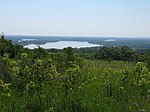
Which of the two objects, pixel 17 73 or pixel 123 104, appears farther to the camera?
pixel 123 104

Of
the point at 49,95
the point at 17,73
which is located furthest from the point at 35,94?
the point at 17,73

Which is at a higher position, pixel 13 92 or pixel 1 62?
pixel 1 62

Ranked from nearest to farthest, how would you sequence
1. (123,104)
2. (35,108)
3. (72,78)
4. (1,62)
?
(35,108) < (72,78) < (123,104) < (1,62)

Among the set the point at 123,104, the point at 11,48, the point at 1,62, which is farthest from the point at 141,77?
the point at 11,48

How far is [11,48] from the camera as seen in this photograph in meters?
19.3

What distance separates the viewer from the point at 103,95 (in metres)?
8.79

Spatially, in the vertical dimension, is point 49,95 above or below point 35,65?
below

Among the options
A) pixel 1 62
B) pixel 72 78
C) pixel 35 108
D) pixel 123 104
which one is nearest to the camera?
pixel 35 108

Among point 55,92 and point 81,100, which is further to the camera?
point 55,92

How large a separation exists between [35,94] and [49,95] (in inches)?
16.1

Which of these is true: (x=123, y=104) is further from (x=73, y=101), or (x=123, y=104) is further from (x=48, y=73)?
(x=48, y=73)

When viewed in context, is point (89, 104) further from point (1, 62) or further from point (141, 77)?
point (1, 62)

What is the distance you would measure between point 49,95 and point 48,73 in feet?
4.11

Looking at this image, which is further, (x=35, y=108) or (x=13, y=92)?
(x=13, y=92)
